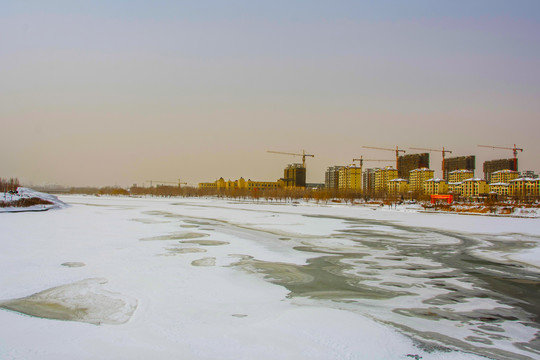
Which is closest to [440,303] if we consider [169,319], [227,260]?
[169,319]

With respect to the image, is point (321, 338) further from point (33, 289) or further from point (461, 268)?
point (461, 268)

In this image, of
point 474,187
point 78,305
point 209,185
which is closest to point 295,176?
point 209,185

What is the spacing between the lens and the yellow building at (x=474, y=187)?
363ft

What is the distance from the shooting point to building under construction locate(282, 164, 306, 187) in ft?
514

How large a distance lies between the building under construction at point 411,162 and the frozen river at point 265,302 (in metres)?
149

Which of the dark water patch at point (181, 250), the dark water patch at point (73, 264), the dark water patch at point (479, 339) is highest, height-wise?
Answer: the dark water patch at point (73, 264)

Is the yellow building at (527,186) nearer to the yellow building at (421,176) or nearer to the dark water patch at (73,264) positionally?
the yellow building at (421,176)

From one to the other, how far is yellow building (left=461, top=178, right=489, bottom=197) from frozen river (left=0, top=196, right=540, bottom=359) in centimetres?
11092

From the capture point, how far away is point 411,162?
15550 centimetres

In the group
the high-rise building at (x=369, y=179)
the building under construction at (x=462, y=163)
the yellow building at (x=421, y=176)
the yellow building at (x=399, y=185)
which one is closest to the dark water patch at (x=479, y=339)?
the yellow building at (x=399, y=185)

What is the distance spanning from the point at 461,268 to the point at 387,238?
5.99 meters

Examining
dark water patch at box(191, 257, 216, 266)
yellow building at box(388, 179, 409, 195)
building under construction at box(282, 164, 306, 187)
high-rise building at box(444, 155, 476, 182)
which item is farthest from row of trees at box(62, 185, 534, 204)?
high-rise building at box(444, 155, 476, 182)

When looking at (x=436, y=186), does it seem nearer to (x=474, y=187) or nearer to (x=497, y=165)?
(x=474, y=187)

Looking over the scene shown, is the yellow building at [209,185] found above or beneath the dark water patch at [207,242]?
above
